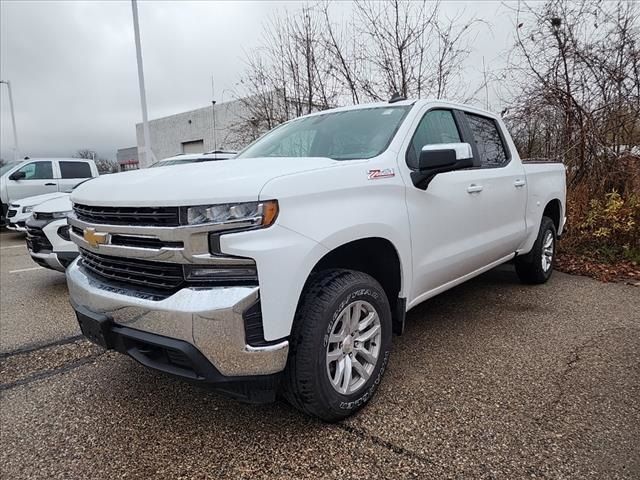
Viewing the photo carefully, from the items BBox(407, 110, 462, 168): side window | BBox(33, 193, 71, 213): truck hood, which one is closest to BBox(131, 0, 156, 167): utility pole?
Answer: BBox(33, 193, 71, 213): truck hood

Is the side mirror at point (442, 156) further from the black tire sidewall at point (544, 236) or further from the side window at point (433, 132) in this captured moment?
the black tire sidewall at point (544, 236)

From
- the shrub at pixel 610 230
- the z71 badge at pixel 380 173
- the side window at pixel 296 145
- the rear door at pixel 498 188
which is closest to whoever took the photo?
the z71 badge at pixel 380 173

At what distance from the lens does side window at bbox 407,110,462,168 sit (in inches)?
120

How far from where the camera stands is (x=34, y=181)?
1180cm

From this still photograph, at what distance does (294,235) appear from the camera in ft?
6.92

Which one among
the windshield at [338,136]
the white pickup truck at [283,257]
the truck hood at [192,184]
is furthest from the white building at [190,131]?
the truck hood at [192,184]

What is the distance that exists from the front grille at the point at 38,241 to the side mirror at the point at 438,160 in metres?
4.32

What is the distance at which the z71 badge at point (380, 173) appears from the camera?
2600 millimetres

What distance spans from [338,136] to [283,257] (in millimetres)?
1489

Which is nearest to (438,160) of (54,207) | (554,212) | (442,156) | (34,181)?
(442,156)

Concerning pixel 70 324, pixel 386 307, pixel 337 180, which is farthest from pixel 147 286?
pixel 70 324

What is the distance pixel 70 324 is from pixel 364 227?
3.25m

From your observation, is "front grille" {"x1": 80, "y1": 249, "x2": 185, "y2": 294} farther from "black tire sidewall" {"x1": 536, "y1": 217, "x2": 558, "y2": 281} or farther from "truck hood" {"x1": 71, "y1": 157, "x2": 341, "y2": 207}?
"black tire sidewall" {"x1": 536, "y1": 217, "x2": 558, "y2": 281}

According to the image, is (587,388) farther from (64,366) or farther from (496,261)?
(64,366)
